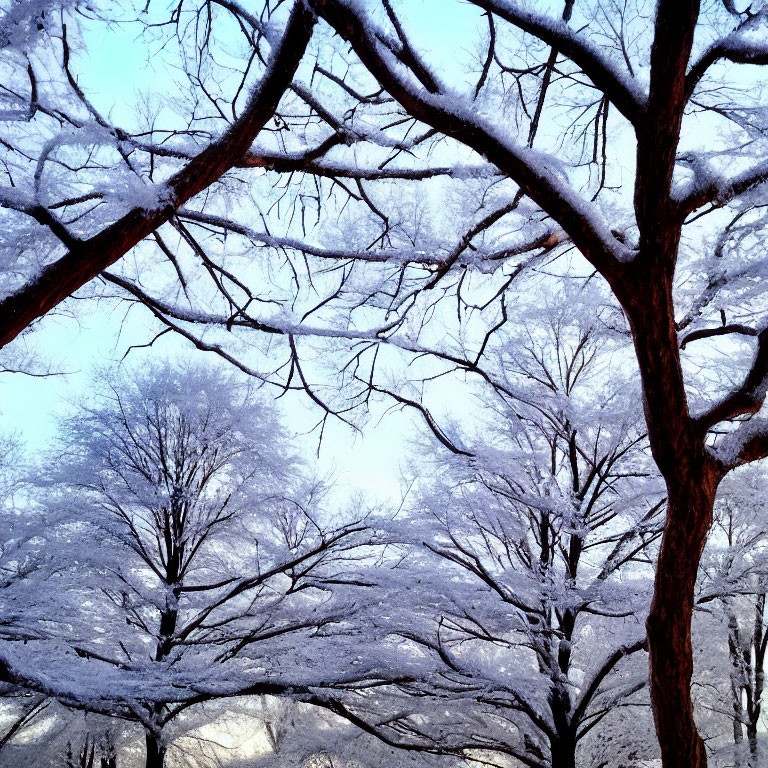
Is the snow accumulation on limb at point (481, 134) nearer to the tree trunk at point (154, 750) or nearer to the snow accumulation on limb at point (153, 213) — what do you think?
the snow accumulation on limb at point (153, 213)

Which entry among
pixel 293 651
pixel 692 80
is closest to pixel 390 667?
pixel 293 651

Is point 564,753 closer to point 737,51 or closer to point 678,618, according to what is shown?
point 678,618

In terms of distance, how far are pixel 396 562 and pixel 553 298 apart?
3.55 m

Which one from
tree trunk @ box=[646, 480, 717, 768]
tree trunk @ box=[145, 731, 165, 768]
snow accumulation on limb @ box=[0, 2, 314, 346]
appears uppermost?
snow accumulation on limb @ box=[0, 2, 314, 346]

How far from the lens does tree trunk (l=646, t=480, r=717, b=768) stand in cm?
285

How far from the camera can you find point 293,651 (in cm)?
633

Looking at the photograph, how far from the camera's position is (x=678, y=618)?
2920 millimetres

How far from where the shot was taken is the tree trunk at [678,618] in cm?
285

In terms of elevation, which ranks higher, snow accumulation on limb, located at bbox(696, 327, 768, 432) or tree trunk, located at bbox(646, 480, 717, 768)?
snow accumulation on limb, located at bbox(696, 327, 768, 432)

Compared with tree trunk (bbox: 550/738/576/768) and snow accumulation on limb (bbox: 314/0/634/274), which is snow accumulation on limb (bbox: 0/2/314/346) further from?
tree trunk (bbox: 550/738/576/768)

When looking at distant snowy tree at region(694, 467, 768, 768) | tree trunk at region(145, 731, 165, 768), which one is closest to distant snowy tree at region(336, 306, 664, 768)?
distant snowy tree at region(694, 467, 768, 768)

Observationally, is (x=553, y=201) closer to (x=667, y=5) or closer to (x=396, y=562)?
(x=667, y=5)

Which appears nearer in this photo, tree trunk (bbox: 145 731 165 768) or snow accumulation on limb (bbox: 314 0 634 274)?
snow accumulation on limb (bbox: 314 0 634 274)

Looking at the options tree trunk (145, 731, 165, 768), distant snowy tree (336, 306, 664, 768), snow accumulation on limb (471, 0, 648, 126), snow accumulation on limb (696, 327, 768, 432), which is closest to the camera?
snow accumulation on limb (471, 0, 648, 126)
